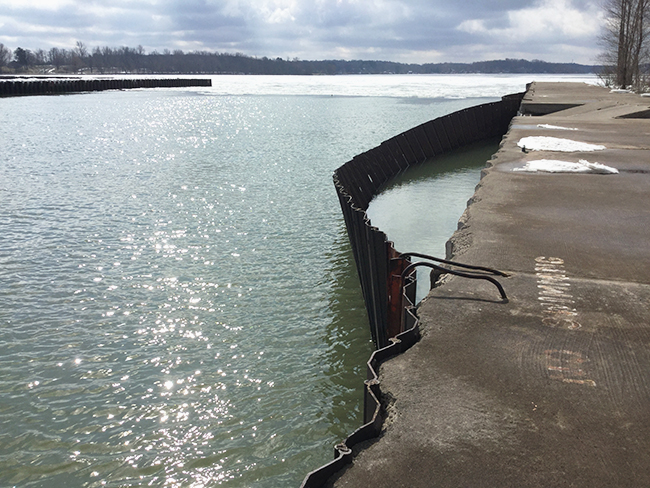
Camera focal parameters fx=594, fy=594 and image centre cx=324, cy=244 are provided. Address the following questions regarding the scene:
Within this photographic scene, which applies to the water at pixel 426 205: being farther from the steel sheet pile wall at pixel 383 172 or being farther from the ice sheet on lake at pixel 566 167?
the ice sheet on lake at pixel 566 167

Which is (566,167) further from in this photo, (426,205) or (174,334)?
(426,205)

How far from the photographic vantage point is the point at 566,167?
998 centimetres

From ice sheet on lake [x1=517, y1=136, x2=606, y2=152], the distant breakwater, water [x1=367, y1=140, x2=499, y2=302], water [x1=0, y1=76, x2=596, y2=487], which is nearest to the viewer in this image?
water [x1=0, y1=76, x2=596, y2=487]

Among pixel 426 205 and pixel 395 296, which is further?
pixel 426 205

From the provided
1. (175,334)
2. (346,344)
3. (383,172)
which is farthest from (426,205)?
(175,334)

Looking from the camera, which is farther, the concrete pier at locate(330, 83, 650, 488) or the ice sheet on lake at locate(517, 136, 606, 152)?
the ice sheet on lake at locate(517, 136, 606, 152)

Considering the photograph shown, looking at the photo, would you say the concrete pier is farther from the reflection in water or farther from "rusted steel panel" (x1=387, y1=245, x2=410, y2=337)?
the reflection in water

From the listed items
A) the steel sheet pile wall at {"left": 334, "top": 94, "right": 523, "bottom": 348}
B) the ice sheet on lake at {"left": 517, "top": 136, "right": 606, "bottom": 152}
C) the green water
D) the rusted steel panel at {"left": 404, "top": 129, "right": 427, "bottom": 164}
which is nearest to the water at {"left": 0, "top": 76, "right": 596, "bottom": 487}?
the green water

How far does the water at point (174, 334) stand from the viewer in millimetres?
5492

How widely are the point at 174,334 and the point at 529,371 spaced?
5.57m

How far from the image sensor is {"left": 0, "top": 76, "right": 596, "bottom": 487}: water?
5.49 meters

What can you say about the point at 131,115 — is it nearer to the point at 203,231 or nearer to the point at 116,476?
the point at 203,231

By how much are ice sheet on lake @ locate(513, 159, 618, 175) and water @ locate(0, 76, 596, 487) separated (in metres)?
3.70

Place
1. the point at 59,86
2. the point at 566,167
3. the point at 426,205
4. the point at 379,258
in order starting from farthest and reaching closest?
the point at 59,86, the point at 426,205, the point at 566,167, the point at 379,258
